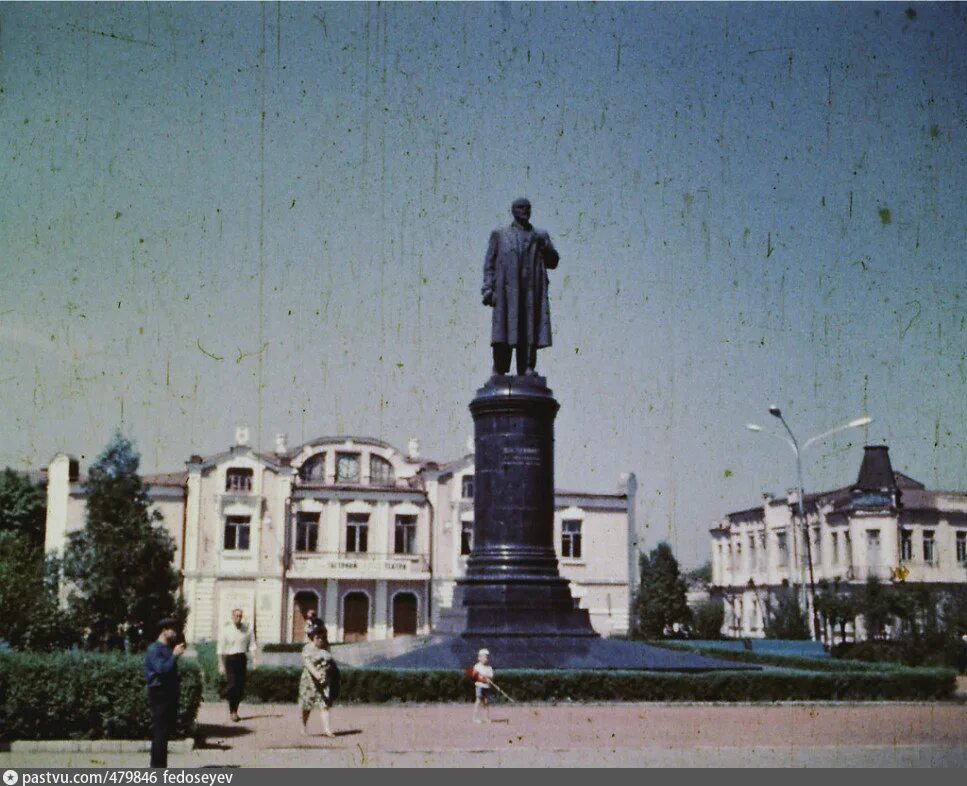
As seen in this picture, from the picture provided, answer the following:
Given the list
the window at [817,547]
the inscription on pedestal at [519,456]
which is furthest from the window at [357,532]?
the inscription on pedestal at [519,456]

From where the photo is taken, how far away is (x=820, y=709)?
18031 mm

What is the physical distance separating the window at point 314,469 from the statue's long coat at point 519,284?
33.9m

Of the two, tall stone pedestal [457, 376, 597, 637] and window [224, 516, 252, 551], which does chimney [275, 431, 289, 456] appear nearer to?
window [224, 516, 252, 551]

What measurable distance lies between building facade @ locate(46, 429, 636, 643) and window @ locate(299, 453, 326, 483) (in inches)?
1.8

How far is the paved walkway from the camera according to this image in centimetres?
1194

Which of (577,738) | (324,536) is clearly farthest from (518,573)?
(324,536)

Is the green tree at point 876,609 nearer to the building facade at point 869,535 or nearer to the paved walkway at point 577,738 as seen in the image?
the building facade at point 869,535

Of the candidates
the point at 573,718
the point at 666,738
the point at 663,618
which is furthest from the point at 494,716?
the point at 663,618

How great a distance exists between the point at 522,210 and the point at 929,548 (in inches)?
1678

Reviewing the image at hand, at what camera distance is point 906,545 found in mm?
57031

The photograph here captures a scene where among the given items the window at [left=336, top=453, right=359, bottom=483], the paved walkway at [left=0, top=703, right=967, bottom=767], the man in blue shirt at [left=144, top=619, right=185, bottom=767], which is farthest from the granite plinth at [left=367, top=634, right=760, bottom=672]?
the window at [left=336, top=453, right=359, bottom=483]

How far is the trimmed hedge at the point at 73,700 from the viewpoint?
1242 cm

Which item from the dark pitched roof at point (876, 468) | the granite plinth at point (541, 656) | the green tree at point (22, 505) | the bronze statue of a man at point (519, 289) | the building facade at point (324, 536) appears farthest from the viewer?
the dark pitched roof at point (876, 468)

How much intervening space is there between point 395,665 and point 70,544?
1195 inches
